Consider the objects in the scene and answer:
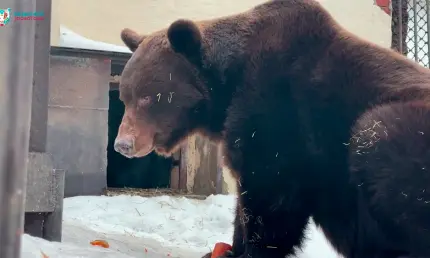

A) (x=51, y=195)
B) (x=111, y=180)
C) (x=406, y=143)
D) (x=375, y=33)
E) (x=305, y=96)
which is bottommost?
(x=111, y=180)

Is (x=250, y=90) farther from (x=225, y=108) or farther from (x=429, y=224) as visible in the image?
(x=429, y=224)

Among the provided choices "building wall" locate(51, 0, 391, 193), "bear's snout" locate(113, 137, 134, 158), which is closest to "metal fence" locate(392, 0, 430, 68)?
"building wall" locate(51, 0, 391, 193)

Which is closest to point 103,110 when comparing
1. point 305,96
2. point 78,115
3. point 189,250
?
point 78,115

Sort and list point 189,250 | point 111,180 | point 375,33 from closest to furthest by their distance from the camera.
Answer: point 189,250 → point 375,33 → point 111,180

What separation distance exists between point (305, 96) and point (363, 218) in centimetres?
75

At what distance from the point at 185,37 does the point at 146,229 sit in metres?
2.90

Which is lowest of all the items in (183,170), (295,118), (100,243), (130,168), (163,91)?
(130,168)

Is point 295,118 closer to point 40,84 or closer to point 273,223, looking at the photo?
point 273,223

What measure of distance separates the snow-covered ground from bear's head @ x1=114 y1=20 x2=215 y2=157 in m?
0.75

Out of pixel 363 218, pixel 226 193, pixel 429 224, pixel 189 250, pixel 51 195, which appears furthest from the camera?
pixel 226 193

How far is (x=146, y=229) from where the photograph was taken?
5.93 metres

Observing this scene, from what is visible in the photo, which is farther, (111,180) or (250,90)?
(111,180)

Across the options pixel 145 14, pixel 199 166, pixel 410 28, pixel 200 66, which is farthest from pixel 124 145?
pixel 410 28

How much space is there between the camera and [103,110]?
26.1 ft
